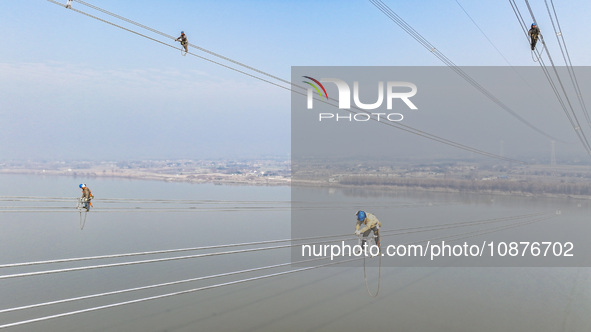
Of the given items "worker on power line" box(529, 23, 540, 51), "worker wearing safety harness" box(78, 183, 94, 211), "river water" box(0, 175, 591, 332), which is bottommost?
"river water" box(0, 175, 591, 332)

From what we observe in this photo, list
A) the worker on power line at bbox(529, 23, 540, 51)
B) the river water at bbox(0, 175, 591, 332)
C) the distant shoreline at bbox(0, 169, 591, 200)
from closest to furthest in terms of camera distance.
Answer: the worker on power line at bbox(529, 23, 540, 51), the river water at bbox(0, 175, 591, 332), the distant shoreline at bbox(0, 169, 591, 200)

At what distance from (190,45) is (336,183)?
6673 centimetres

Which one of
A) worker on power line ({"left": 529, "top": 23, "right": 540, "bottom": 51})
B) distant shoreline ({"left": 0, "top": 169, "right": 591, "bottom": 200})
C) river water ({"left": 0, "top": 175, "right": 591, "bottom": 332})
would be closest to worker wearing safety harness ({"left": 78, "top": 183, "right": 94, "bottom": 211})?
river water ({"left": 0, "top": 175, "right": 591, "bottom": 332})

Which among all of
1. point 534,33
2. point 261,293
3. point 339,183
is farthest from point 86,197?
point 339,183

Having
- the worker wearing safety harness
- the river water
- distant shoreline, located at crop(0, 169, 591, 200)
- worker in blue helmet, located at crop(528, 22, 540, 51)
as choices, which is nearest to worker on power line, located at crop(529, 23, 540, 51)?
worker in blue helmet, located at crop(528, 22, 540, 51)

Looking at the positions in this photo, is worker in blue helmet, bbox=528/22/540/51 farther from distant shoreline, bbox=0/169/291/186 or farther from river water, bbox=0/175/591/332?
distant shoreline, bbox=0/169/291/186

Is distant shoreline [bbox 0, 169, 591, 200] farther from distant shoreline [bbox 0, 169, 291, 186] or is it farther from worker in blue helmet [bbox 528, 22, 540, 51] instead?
worker in blue helmet [bbox 528, 22, 540, 51]

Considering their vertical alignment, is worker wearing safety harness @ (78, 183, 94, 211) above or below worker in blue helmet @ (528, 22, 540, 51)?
below

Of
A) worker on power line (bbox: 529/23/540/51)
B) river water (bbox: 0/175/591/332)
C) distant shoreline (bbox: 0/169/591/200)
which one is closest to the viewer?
worker on power line (bbox: 529/23/540/51)

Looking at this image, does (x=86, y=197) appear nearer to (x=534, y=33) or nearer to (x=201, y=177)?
(x=534, y=33)

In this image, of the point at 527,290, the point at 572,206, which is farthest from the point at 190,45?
the point at 572,206

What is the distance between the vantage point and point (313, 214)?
41094mm

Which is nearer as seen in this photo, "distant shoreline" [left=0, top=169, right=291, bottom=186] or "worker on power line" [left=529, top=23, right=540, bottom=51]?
"worker on power line" [left=529, top=23, right=540, bottom=51]

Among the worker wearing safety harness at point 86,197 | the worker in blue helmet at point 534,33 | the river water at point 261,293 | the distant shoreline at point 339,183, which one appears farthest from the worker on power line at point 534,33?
the distant shoreline at point 339,183
